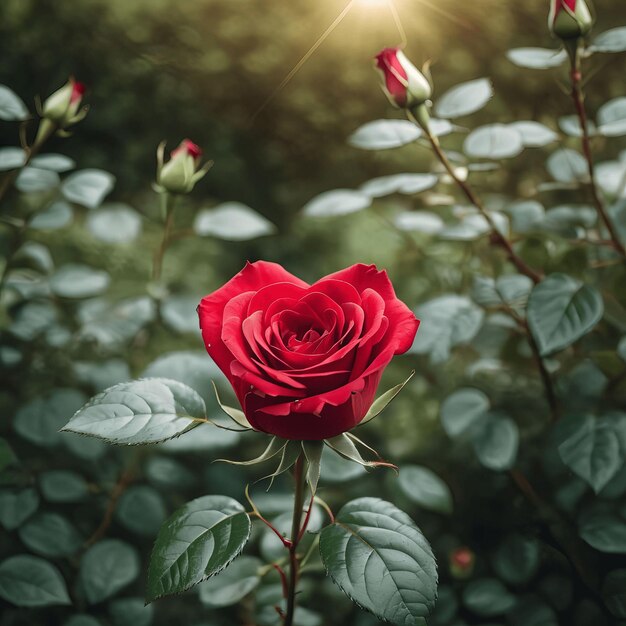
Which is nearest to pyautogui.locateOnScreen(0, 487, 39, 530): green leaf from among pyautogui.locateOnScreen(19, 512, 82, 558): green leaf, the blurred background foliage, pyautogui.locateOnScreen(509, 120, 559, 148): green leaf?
pyautogui.locateOnScreen(19, 512, 82, 558): green leaf

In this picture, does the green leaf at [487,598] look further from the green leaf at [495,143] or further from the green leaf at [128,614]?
the green leaf at [495,143]

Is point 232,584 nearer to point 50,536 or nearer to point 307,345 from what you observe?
point 50,536

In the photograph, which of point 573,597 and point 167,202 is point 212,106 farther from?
point 573,597

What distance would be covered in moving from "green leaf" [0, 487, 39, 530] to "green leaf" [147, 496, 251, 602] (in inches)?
10.8

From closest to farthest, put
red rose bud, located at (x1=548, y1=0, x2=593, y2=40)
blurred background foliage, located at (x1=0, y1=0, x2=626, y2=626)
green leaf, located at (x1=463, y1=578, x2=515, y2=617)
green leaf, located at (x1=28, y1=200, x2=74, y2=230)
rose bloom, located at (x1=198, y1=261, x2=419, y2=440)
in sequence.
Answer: rose bloom, located at (x1=198, y1=261, x2=419, y2=440) < red rose bud, located at (x1=548, y1=0, x2=593, y2=40) < green leaf, located at (x1=463, y1=578, x2=515, y2=617) < green leaf, located at (x1=28, y1=200, x2=74, y2=230) < blurred background foliage, located at (x1=0, y1=0, x2=626, y2=626)

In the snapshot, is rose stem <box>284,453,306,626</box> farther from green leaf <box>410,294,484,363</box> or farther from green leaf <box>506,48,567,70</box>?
green leaf <box>506,48,567,70</box>

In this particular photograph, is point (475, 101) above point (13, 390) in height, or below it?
above

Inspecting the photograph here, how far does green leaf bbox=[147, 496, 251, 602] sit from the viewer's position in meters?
0.39

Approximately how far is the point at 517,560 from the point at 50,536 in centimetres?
46

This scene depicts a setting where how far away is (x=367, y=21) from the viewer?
100 cm

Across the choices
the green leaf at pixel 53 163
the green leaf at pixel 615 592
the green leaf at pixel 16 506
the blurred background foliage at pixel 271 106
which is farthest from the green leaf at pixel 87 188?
the green leaf at pixel 615 592

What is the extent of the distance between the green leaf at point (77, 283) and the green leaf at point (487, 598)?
0.51m

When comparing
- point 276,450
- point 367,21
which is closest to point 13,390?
point 276,450

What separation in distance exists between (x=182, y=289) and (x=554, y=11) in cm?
49
